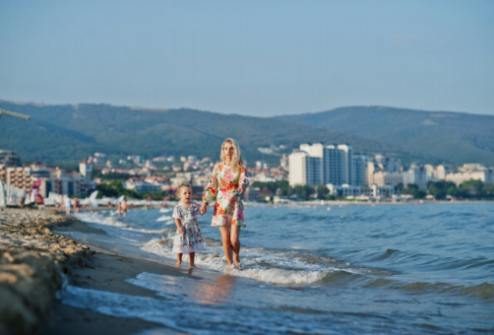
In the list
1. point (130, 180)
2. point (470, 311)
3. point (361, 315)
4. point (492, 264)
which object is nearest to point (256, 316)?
point (361, 315)

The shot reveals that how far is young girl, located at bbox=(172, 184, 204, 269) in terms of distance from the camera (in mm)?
7938

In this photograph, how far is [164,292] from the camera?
5.26m

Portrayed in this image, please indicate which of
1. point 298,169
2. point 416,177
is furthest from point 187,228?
point 416,177

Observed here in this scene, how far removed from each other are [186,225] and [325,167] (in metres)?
179

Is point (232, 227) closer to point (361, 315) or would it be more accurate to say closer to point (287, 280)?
point (287, 280)

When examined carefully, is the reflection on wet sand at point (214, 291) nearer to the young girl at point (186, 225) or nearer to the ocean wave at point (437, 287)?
the young girl at point (186, 225)

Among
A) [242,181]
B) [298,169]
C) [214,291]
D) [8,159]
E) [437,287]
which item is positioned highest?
[8,159]

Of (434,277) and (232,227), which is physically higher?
(232,227)

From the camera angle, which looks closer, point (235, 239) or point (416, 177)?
point (235, 239)

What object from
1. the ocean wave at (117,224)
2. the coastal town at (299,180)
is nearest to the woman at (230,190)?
the ocean wave at (117,224)

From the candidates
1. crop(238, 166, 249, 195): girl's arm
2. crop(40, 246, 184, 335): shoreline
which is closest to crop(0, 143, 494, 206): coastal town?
crop(238, 166, 249, 195): girl's arm

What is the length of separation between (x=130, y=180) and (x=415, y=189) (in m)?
60.3

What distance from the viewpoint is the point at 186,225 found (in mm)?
7984

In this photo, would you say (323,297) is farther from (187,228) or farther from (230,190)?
(187,228)
